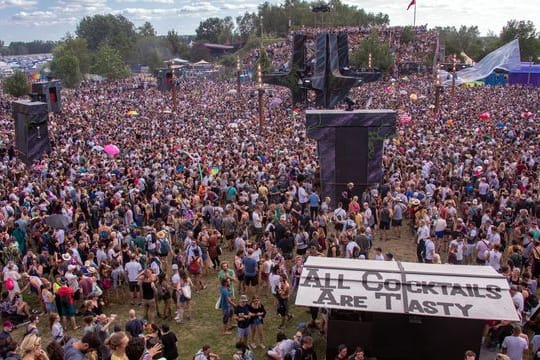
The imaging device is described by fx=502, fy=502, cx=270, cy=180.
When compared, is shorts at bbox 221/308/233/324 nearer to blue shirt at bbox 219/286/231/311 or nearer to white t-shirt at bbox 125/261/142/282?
blue shirt at bbox 219/286/231/311

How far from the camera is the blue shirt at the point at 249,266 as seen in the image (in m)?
11.4

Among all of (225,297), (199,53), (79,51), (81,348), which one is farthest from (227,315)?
(199,53)

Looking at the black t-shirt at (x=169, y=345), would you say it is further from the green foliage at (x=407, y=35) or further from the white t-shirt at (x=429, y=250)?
the green foliage at (x=407, y=35)

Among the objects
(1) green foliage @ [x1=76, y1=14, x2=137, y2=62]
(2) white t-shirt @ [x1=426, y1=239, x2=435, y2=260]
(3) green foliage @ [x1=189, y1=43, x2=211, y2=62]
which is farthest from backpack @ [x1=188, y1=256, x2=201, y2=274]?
(1) green foliage @ [x1=76, y1=14, x2=137, y2=62]

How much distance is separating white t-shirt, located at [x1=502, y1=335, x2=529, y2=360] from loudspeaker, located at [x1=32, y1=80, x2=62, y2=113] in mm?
34008

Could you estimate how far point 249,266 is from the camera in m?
11.4

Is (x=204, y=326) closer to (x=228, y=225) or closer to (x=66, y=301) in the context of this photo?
(x=66, y=301)

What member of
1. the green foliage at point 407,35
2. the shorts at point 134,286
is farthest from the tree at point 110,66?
the shorts at point 134,286

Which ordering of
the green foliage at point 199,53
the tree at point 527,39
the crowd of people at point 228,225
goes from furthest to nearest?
the green foliage at point 199,53 < the tree at point 527,39 < the crowd of people at point 228,225

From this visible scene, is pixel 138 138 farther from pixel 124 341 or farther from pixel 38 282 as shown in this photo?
pixel 124 341

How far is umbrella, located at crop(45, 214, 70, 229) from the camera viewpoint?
13797 mm

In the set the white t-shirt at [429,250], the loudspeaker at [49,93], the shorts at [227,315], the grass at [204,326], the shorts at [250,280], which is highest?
the loudspeaker at [49,93]

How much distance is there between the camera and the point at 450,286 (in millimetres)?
7922

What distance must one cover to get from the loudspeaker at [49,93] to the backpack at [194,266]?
27.6 metres
